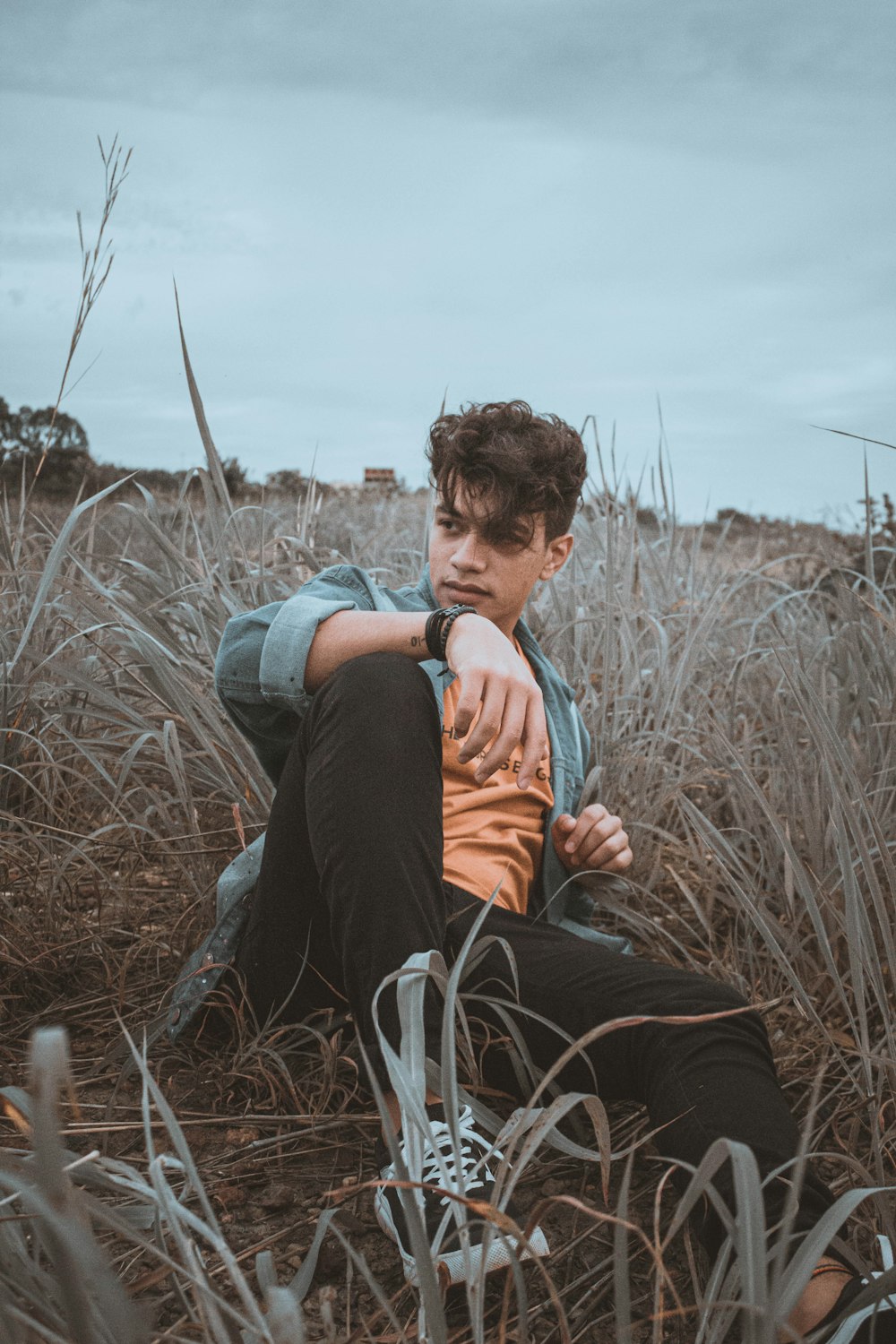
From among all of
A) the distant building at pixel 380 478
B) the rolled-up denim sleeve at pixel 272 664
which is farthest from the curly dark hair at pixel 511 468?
the distant building at pixel 380 478

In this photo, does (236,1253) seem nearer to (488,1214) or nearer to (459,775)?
(488,1214)

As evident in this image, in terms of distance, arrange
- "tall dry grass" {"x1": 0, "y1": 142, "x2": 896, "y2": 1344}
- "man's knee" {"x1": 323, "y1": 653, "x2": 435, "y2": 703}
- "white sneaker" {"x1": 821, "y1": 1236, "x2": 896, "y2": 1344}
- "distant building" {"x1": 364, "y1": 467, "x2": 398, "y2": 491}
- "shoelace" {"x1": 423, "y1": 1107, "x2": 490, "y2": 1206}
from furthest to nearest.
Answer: "distant building" {"x1": 364, "y1": 467, "x2": 398, "y2": 491} → "man's knee" {"x1": 323, "y1": 653, "x2": 435, "y2": 703} → "shoelace" {"x1": 423, "y1": 1107, "x2": 490, "y2": 1206} → "white sneaker" {"x1": 821, "y1": 1236, "x2": 896, "y2": 1344} → "tall dry grass" {"x1": 0, "y1": 142, "x2": 896, "y2": 1344}

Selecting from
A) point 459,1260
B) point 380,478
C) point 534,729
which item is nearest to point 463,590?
point 534,729

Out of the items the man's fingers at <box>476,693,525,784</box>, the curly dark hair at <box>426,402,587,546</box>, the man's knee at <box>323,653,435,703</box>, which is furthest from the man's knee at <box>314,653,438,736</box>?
the curly dark hair at <box>426,402,587,546</box>

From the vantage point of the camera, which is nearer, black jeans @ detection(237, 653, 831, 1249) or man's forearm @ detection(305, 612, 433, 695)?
black jeans @ detection(237, 653, 831, 1249)

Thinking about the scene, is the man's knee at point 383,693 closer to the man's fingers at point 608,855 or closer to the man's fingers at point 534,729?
the man's fingers at point 534,729

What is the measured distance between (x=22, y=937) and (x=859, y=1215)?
1.11 metres

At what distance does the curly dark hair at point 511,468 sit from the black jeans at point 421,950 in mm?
507

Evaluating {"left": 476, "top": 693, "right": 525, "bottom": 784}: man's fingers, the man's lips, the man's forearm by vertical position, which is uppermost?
the man's lips

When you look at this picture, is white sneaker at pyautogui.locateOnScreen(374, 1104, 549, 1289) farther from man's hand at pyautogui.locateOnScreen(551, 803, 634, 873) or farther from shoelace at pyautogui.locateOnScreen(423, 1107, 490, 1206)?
man's hand at pyautogui.locateOnScreen(551, 803, 634, 873)

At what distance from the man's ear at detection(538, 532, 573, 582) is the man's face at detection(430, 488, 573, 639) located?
8 cm

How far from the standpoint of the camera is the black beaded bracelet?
123 centimetres

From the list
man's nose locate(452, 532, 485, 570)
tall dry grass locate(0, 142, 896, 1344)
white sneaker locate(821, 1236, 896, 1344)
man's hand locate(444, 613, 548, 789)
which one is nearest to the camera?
tall dry grass locate(0, 142, 896, 1344)

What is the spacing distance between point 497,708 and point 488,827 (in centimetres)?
40
